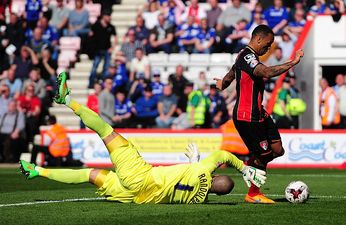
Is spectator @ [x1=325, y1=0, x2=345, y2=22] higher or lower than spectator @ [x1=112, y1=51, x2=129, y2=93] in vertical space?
higher

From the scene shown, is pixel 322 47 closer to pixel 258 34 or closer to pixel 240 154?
pixel 240 154

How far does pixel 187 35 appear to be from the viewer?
29.1 meters

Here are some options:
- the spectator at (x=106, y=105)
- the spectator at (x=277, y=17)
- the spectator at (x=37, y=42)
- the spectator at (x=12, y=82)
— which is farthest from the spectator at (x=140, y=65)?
the spectator at (x=277, y=17)

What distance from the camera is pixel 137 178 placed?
1270cm

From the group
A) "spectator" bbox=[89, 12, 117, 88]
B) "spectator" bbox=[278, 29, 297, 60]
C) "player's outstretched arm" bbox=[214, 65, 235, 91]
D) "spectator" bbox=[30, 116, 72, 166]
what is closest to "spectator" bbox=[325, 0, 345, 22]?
"spectator" bbox=[278, 29, 297, 60]

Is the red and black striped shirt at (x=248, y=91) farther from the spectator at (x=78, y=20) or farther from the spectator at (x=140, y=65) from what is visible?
the spectator at (x=78, y=20)

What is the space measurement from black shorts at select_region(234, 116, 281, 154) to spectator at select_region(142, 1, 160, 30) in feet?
56.0

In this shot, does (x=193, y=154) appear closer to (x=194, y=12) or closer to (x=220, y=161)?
(x=220, y=161)

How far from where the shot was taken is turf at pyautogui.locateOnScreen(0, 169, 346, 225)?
36.3ft

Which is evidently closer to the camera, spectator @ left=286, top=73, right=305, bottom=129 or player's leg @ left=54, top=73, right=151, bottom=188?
player's leg @ left=54, top=73, right=151, bottom=188

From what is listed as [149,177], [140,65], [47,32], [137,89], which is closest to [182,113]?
[137,89]

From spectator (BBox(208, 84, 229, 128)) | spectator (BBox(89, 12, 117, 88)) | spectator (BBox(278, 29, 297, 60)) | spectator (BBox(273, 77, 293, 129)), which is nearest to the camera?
spectator (BBox(273, 77, 293, 129))

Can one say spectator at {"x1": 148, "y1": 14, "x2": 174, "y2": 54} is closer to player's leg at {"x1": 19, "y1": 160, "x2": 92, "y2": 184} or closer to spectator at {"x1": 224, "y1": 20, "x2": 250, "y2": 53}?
spectator at {"x1": 224, "y1": 20, "x2": 250, "y2": 53}

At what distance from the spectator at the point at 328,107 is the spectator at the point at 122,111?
204 inches
